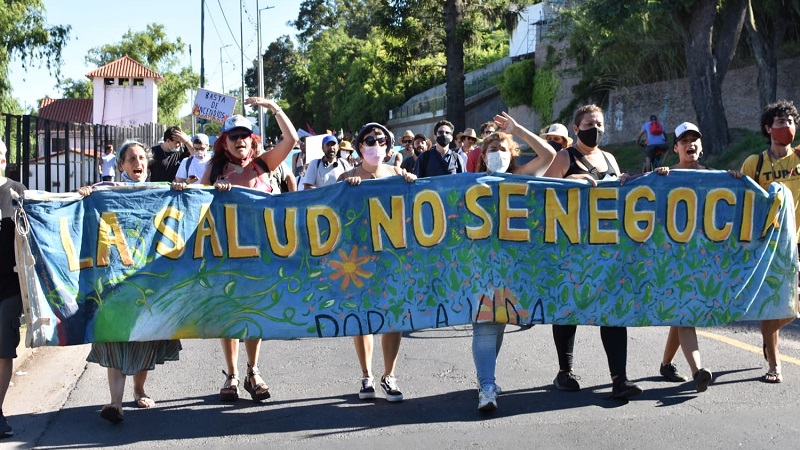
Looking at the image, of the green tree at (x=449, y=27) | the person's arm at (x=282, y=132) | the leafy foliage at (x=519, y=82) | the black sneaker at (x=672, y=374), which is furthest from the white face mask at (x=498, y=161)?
the leafy foliage at (x=519, y=82)

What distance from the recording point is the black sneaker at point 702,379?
6.52 meters

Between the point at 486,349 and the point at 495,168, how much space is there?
1.40 meters

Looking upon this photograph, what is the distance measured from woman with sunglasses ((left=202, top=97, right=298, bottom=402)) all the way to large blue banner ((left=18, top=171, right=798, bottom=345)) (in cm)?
32

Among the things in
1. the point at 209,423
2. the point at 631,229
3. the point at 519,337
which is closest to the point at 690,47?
the point at 519,337

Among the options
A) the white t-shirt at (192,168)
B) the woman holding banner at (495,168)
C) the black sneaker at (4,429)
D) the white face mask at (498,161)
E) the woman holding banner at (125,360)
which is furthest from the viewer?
the white t-shirt at (192,168)

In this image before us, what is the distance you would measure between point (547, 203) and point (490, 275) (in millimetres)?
600

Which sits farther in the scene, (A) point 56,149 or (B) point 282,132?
(A) point 56,149

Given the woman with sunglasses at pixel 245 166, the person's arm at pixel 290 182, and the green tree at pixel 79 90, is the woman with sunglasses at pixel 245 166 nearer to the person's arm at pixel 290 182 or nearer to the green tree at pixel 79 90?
the person's arm at pixel 290 182

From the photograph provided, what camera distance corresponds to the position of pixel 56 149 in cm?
1583

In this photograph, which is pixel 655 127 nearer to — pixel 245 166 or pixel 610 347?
pixel 610 347

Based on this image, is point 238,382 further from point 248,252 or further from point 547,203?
point 547,203

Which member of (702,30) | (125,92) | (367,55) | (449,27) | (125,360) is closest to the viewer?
(125,360)

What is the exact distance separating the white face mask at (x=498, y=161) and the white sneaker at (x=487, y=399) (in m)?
1.64

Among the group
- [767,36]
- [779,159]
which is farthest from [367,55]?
[779,159]
